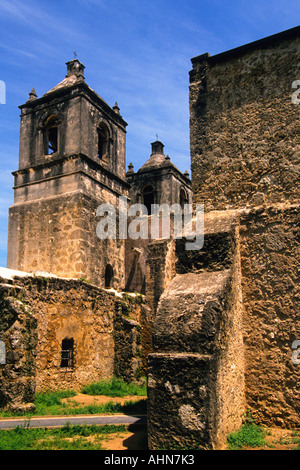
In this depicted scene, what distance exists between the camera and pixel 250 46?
561 centimetres

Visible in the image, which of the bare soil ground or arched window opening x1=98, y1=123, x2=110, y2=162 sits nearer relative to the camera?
the bare soil ground

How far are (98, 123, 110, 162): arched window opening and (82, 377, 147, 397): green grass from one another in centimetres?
990

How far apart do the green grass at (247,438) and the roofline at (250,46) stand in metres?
4.60

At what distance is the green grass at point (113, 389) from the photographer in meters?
10.1

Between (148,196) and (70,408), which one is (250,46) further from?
(148,196)

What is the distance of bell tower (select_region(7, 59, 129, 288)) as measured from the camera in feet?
50.1

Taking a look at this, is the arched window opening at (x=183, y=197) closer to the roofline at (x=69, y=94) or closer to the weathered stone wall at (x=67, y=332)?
the roofline at (x=69, y=94)

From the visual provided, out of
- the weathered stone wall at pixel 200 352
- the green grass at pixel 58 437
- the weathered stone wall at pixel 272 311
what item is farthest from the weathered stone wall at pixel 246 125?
the green grass at pixel 58 437

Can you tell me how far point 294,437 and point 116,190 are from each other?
14527 mm

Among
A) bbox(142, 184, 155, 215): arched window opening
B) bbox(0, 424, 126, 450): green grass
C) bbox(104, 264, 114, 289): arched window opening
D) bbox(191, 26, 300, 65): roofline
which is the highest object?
bbox(142, 184, 155, 215): arched window opening

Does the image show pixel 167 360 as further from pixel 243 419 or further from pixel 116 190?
pixel 116 190

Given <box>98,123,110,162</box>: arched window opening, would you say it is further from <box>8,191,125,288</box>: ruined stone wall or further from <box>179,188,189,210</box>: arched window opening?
<box>179,188,189,210</box>: arched window opening

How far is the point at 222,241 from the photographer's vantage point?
15.6 feet

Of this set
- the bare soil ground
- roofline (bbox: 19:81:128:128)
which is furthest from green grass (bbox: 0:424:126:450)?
roofline (bbox: 19:81:128:128)
